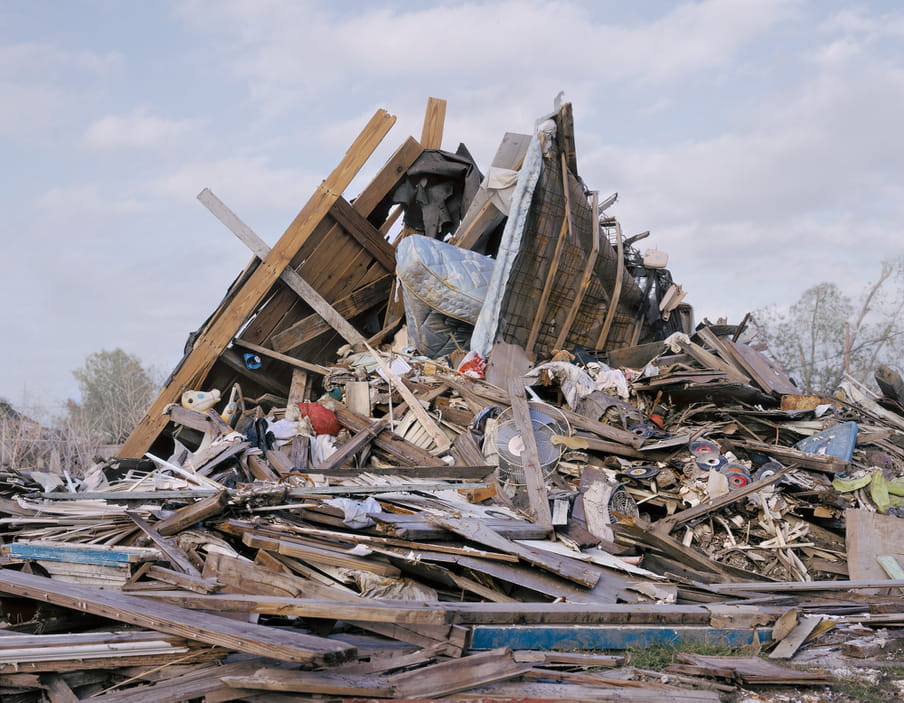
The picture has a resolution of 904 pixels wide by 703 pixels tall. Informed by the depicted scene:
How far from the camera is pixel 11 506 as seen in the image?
7094 mm

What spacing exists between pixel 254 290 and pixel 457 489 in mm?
5376

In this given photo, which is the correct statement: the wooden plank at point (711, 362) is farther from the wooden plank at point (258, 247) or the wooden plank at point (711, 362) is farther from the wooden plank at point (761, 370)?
the wooden plank at point (258, 247)

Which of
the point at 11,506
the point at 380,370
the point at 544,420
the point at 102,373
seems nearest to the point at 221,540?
the point at 11,506

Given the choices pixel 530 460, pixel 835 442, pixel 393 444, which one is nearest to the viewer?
pixel 530 460

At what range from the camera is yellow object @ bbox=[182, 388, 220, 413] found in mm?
10742

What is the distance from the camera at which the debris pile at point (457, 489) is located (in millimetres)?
4102

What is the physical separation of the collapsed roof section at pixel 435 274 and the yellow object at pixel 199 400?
12.2 inches

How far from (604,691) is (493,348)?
21.6 feet

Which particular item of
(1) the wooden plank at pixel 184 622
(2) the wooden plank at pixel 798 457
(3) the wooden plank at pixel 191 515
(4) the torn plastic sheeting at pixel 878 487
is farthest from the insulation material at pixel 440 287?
(1) the wooden plank at pixel 184 622

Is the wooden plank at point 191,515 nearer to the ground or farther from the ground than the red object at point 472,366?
nearer to the ground

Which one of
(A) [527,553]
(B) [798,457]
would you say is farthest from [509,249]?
(A) [527,553]

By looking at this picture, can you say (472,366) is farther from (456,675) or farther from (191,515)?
(456,675)

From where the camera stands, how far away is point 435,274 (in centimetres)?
1043

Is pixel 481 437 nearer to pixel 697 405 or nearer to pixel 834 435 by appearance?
pixel 697 405
